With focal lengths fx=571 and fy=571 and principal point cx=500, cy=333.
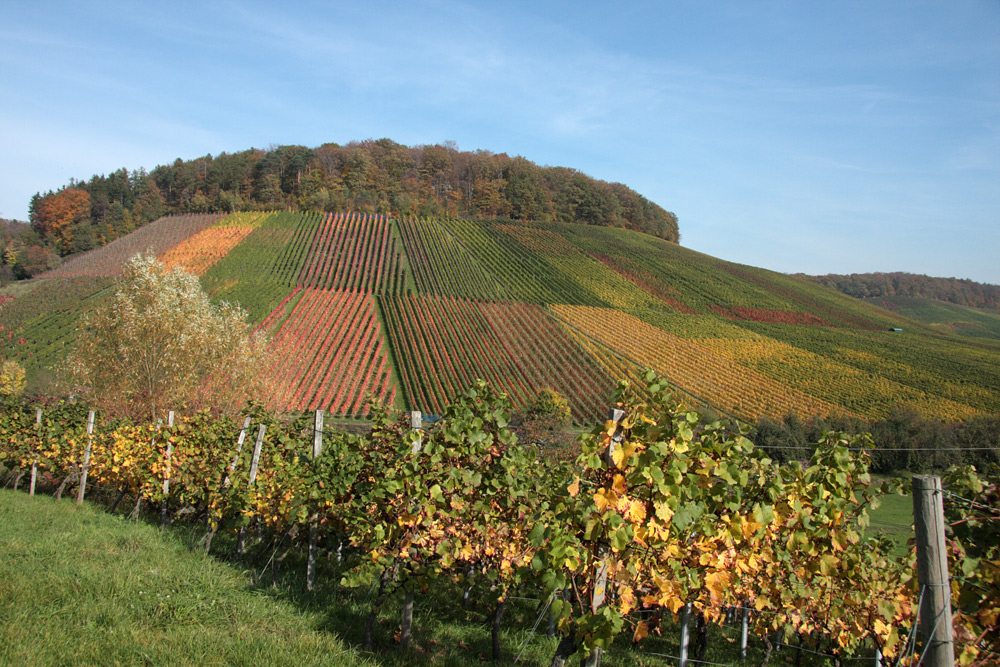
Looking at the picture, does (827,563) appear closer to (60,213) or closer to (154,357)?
(154,357)

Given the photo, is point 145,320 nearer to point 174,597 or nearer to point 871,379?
point 174,597

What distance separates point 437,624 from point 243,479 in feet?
11.9

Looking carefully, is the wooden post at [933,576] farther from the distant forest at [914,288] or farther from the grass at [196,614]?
the distant forest at [914,288]

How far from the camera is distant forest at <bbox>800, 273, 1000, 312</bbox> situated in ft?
422

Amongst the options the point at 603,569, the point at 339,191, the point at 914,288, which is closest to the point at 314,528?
the point at 603,569

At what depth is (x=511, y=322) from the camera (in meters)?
45.3

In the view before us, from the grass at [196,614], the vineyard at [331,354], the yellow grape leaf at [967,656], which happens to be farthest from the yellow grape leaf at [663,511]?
the vineyard at [331,354]

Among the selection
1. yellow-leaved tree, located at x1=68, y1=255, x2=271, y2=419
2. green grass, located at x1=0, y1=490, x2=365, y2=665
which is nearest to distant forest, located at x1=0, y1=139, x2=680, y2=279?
yellow-leaved tree, located at x1=68, y1=255, x2=271, y2=419

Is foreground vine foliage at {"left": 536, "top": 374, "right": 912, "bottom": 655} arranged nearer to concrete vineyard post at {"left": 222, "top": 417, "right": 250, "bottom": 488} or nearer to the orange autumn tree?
concrete vineyard post at {"left": 222, "top": 417, "right": 250, "bottom": 488}

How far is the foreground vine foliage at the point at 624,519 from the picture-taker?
11.7ft

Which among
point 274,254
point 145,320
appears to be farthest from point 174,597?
point 274,254

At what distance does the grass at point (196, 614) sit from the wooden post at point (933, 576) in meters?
1.97

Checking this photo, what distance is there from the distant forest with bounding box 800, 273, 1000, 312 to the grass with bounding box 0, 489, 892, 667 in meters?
140

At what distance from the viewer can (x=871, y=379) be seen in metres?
42.3
